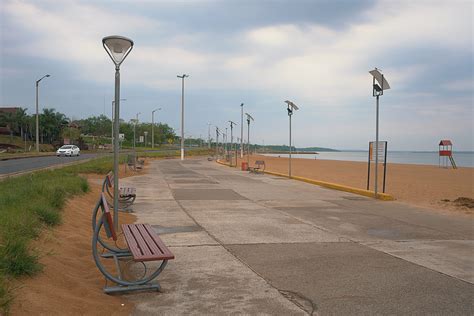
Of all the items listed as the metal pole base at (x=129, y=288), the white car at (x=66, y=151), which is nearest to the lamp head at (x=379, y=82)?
the metal pole base at (x=129, y=288)

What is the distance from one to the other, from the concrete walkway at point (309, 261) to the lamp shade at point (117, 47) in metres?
3.18

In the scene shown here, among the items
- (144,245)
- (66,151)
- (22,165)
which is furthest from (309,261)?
(66,151)

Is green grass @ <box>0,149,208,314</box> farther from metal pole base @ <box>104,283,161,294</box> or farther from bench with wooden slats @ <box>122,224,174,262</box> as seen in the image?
bench with wooden slats @ <box>122,224,174,262</box>

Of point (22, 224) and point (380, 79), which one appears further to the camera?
point (380, 79)

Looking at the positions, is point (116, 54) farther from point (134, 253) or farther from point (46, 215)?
point (134, 253)

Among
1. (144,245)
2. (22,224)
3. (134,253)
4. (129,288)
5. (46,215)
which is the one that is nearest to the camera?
(134,253)

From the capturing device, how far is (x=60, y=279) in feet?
14.4

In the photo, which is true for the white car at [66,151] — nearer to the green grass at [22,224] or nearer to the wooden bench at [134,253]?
the green grass at [22,224]

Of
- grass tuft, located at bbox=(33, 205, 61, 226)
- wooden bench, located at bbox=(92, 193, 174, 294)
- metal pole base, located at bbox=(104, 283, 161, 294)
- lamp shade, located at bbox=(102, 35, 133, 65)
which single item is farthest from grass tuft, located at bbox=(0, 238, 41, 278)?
lamp shade, located at bbox=(102, 35, 133, 65)

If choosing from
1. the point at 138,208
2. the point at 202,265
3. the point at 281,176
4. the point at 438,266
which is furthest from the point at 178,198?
the point at 281,176

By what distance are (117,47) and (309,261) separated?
4618 millimetres

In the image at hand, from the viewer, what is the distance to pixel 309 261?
5934 millimetres

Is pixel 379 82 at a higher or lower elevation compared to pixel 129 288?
higher

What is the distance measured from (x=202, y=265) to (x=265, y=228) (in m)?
2.89
